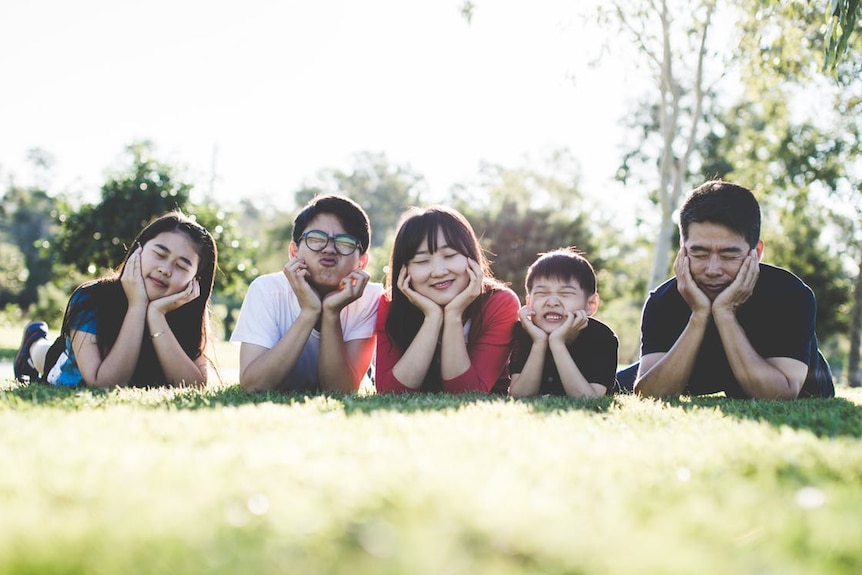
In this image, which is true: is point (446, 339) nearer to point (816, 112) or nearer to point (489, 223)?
point (816, 112)

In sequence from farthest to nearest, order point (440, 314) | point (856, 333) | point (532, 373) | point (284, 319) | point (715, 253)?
point (856, 333), point (284, 319), point (440, 314), point (532, 373), point (715, 253)

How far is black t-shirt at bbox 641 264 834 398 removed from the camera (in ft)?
15.6

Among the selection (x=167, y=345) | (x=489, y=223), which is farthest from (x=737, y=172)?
(x=167, y=345)

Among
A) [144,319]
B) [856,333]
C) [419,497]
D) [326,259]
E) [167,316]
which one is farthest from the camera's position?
[856,333]

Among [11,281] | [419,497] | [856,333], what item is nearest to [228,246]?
[856,333]

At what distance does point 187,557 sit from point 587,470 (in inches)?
44.8

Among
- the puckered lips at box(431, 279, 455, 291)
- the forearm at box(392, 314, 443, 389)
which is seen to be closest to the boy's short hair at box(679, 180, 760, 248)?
the puckered lips at box(431, 279, 455, 291)

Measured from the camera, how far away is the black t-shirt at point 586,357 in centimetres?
509

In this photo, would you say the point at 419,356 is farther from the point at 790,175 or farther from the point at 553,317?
the point at 790,175

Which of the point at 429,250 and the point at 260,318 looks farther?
the point at 260,318

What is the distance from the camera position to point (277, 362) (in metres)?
4.79

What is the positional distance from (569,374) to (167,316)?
3.30 meters

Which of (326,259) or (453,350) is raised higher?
(326,259)

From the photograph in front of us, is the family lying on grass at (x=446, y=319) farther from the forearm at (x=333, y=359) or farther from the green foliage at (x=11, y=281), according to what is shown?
the green foliage at (x=11, y=281)
